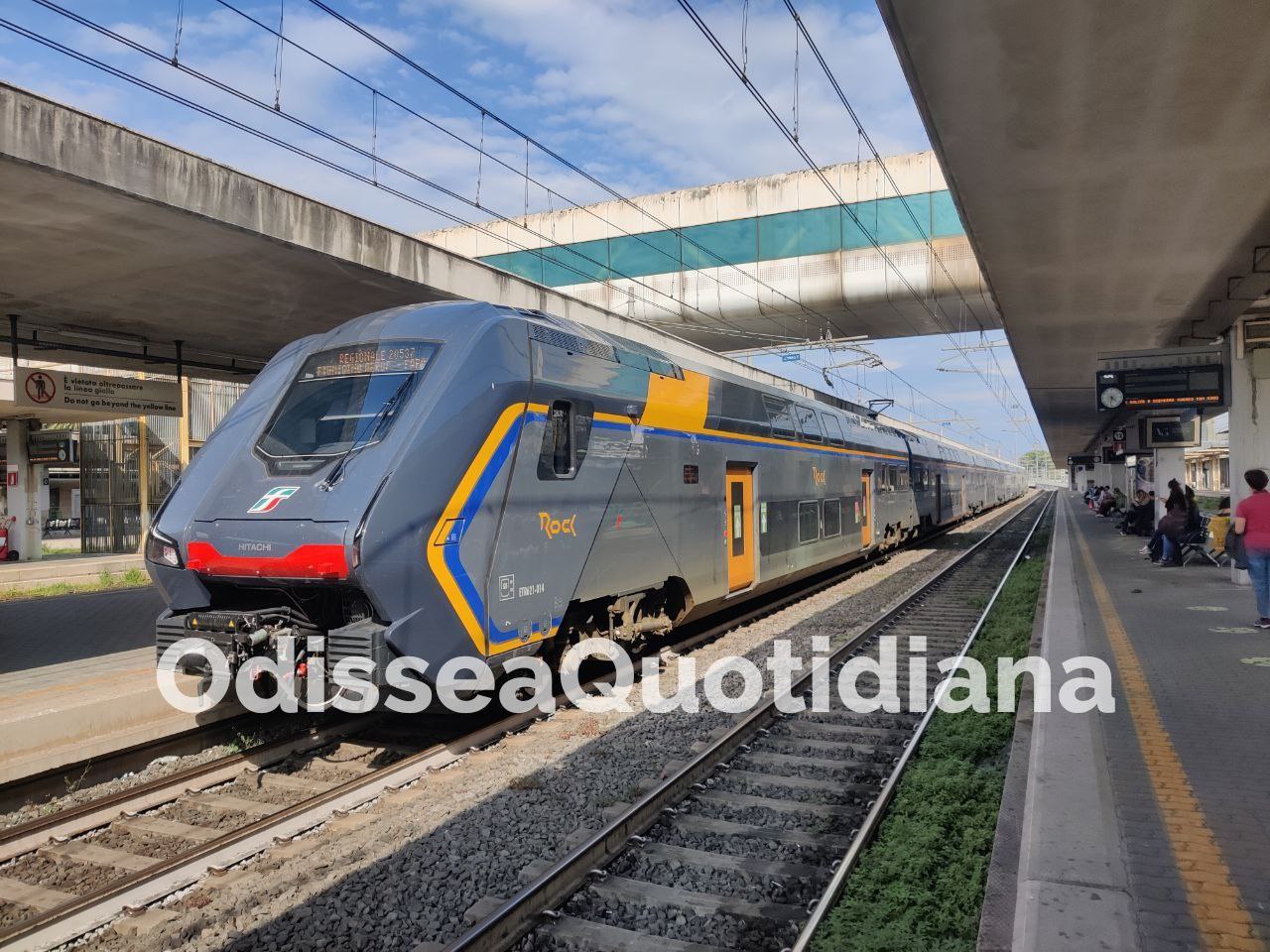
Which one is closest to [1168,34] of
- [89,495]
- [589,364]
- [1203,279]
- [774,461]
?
[589,364]

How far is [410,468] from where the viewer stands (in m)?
5.72

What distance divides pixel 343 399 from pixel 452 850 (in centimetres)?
328

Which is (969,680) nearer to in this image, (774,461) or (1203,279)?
(774,461)

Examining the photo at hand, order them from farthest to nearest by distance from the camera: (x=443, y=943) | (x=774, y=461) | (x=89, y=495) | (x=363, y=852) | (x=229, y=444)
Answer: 1. (x=89, y=495)
2. (x=774, y=461)
3. (x=229, y=444)
4. (x=363, y=852)
5. (x=443, y=943)

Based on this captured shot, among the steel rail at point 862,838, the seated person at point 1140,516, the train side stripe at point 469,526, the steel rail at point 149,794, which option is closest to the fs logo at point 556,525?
the train side stripe at point 469,526

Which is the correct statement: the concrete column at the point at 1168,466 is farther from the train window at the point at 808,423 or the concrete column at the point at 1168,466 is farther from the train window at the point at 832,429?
the train window at the point at 808,423

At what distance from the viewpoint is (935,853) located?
4738 mm

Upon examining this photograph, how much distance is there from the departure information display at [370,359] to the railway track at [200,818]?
2710 mm

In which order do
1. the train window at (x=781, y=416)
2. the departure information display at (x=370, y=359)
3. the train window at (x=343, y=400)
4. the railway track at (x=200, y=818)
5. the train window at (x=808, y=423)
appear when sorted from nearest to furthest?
1. the railway track at (x=200, y=818)
2. the train window at (x=343, y=400)
3. the departure information display at (x=370, y=359)
4. the train window at (x=781, y=416)
5. the train window at (x=808, y=423)

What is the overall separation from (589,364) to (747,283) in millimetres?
17141

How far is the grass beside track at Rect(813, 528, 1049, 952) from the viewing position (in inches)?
155

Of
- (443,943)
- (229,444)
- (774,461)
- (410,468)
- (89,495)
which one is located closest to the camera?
(443,943)

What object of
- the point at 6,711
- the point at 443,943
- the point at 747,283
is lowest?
the point at 443,943

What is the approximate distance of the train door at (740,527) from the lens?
10.2 m
